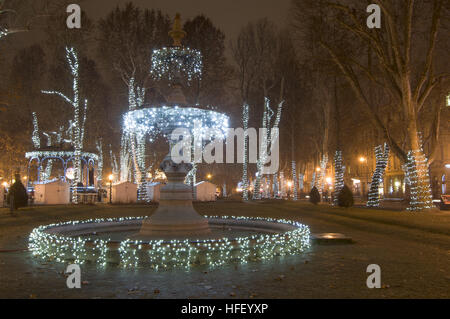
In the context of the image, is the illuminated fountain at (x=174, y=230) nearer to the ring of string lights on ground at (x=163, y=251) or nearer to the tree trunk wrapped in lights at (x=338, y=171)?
the ring of string lights on ground at (x=163, y=251)

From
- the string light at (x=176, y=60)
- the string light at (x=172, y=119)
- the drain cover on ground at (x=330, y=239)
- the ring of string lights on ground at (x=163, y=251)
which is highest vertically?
the string light at (x=176, y=60)

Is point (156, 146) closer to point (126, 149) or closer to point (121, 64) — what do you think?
point (126, 149)

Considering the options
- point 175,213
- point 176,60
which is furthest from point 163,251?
point 176,60

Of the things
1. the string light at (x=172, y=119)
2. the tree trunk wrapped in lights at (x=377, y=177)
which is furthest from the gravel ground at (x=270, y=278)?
the tree trunk wrapped in lights at (x=377, y=177)

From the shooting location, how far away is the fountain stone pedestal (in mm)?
10227

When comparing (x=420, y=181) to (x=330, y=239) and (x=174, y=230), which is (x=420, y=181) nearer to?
(x=330, y=239)

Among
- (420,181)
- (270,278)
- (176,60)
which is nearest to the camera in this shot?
(270,278)

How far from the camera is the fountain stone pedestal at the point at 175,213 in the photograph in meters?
10.2

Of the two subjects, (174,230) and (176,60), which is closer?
(174,230)

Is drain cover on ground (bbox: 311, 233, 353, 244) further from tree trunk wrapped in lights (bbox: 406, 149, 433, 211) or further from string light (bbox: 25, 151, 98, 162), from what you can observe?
string light (bbox: 25, 151, 98, 162)

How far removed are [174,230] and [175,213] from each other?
496 millimetres

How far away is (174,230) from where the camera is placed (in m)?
10.2
